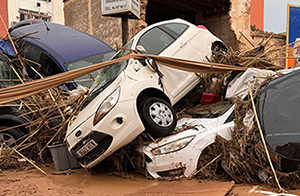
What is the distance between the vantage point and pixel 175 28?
20.9 ft

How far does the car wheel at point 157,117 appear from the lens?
469 centimetres

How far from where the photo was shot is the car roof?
771 cm

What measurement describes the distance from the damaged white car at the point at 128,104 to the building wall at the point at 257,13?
2002cm

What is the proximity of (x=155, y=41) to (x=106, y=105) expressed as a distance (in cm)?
200

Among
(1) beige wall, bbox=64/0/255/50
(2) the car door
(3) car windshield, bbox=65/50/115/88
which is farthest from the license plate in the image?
(1) beige wall, bbox=64/0/255/50

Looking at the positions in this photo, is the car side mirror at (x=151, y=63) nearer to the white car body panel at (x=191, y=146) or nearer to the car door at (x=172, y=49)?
the car door at (x=172, y=49)

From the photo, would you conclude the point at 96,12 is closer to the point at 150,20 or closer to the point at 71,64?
the point at 150,20

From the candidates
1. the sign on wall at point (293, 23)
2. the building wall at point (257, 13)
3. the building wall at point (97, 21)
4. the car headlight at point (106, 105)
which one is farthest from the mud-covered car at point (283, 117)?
the building wall at point (257, 13)

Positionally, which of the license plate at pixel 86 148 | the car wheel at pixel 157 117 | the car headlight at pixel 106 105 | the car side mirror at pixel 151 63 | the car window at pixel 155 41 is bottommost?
the license plate at pixel 86 148

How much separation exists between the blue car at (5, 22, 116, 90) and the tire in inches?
57.2

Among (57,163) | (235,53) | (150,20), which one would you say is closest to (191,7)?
(150,20)

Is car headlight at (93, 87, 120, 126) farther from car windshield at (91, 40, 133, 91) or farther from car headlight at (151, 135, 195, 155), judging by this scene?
car headlight at (151, 135, 195, 155)

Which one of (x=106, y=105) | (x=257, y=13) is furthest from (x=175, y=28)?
(x=257, y=13)

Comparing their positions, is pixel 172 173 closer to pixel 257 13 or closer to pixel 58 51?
pixel 58 51
